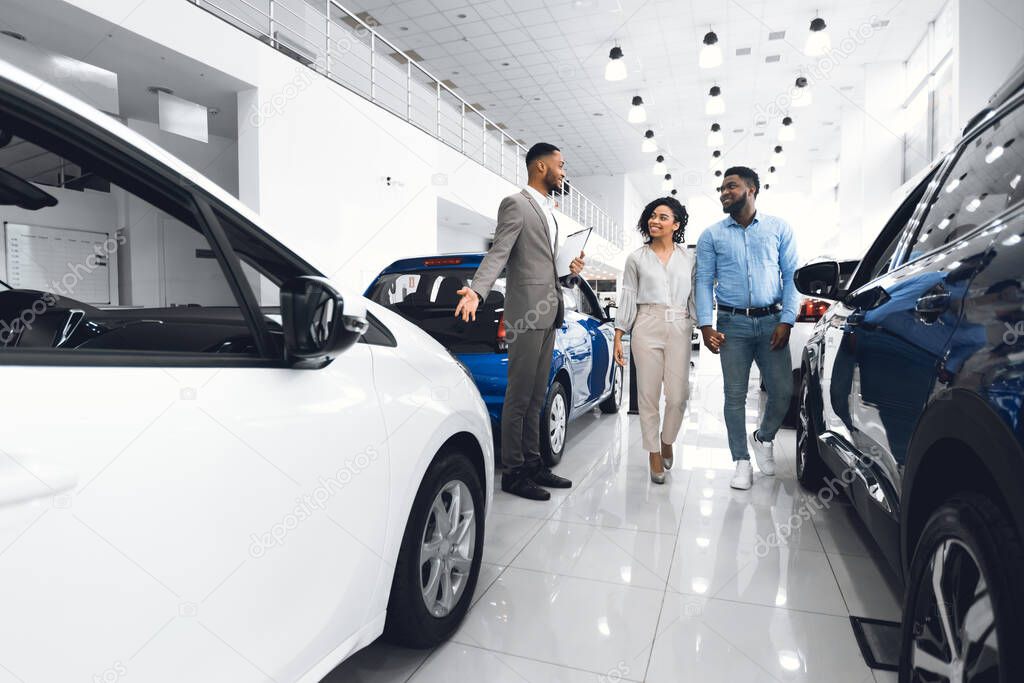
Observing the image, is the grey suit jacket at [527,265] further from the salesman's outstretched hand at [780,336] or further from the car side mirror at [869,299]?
the car side mirror at [869,299]

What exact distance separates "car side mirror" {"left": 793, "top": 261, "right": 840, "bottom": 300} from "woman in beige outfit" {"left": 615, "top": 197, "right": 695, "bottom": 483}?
82cm

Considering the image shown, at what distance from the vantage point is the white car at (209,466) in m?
0.72

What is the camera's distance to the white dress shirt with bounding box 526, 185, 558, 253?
2984 millimetres

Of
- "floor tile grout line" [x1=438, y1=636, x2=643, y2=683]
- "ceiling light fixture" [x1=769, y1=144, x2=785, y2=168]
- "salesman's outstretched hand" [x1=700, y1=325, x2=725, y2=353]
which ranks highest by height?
"ceiling light fixture" [x1=769, y1=144, x2=785, y2=168]

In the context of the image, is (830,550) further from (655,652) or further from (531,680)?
(531,680)

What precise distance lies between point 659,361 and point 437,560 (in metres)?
1.99

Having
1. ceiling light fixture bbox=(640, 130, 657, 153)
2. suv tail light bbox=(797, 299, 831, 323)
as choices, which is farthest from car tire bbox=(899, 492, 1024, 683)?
ceiling light fixture bbox=(640, 130, 657, 153)

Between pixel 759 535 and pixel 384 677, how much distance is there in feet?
5.70

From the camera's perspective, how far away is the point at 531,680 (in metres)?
1.57

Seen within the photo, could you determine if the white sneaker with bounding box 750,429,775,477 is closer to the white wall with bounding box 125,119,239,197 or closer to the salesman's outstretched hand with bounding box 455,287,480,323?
the salesman's outstretched hand with bounding box 455,287,480,323

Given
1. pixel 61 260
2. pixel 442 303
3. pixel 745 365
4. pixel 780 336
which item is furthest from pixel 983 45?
pixel 61 260

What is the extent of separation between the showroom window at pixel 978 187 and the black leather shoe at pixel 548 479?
2.04m

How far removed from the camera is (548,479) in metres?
3.24

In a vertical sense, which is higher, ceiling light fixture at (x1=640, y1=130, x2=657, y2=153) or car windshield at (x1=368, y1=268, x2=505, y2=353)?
ceiling light fixture at (x1=640, y1=130, x2=657, y2=153)
